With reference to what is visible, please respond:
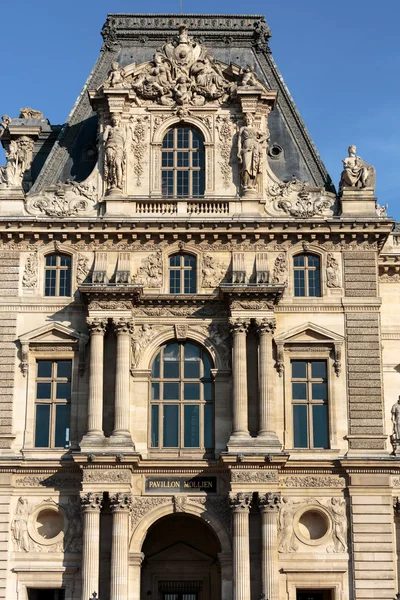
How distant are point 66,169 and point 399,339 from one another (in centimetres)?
1551

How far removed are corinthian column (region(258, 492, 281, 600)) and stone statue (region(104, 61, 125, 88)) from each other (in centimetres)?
1752

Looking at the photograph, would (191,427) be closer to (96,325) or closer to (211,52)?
(96,325)

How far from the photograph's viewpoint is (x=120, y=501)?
40344 mm

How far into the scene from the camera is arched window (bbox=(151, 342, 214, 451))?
42.4m

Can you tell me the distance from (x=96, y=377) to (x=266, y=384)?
6354 mm

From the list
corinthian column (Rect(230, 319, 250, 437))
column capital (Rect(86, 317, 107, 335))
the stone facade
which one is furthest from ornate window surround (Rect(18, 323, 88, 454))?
corinthian column (Rect(230, 319, 250, 437))

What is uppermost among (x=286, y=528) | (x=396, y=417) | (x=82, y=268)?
(x=82, y=268)

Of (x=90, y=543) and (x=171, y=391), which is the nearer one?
(x=90, y=543)

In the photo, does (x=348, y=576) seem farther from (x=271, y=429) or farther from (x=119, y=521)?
(x=119, y=521)

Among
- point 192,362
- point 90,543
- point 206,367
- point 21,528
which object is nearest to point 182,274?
point 192,362

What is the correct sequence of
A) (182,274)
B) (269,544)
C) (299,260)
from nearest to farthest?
(269,544) → (182,274) → (299,260)

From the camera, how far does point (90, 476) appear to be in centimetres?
4062

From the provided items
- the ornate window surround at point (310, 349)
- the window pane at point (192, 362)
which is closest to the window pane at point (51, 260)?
the window pane at point (192, 362)

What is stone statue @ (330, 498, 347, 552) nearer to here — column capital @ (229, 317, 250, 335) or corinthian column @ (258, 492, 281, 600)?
corinthian column @ (258, 492, 281, 600)
